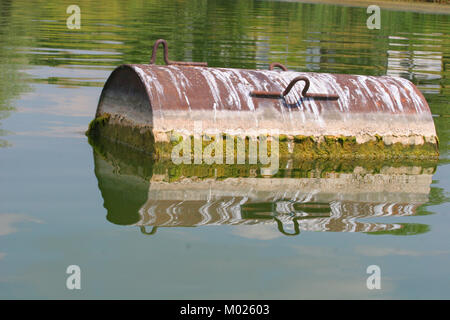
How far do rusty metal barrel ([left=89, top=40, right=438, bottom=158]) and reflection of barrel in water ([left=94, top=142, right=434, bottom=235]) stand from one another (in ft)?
1.52

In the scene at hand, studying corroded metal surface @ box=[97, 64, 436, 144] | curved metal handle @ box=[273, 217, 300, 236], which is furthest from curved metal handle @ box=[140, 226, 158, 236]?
corroded metal surface @ box=[97, 64, 436, 144]

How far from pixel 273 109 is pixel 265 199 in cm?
165

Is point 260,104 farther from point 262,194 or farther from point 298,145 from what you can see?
point 262,194

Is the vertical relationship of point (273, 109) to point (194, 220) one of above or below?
above

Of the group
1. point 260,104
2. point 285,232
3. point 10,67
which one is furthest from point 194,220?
point 10,67

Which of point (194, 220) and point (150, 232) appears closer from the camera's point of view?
point (150, 232)

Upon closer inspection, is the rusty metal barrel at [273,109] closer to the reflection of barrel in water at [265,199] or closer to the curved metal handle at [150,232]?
the reflection of barrel in water at [265,199]

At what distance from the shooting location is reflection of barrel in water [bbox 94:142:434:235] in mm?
5883

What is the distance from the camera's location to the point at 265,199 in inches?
260

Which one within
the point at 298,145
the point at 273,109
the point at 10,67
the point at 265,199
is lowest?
the point at 265,199

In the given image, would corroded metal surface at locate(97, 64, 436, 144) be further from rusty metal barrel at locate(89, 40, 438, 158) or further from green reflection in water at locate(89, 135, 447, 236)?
green reflection in water at locate(89, 135, 447, 236)

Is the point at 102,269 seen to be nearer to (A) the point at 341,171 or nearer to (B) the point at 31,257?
(B) the point at 31,257

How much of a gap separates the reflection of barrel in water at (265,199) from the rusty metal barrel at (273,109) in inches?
18.3

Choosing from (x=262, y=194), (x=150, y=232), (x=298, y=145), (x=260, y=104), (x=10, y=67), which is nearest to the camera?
(x=150, y=232)
